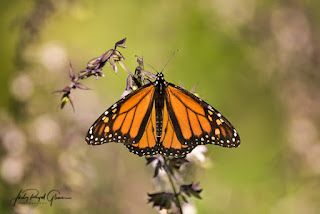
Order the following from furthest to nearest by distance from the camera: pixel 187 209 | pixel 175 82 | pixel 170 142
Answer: pixel 175 82, pixel 187 209, pixel 170 142

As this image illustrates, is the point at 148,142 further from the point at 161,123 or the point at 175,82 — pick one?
the point at 175,82

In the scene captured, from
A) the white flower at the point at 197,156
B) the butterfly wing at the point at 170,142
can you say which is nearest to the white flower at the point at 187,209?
the white flower at the point at 197,156

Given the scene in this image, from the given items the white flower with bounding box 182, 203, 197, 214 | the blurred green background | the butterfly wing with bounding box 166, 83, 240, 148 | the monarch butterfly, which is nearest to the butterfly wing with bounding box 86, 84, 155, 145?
the monarch butterfly

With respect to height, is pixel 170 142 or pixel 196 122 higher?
pixel 196 122

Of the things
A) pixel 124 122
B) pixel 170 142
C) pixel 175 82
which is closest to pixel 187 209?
pixel 170 142

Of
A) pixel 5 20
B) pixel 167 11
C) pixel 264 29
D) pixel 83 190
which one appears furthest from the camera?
pixel 167 11

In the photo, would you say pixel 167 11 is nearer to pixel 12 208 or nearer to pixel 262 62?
pixel 262 62

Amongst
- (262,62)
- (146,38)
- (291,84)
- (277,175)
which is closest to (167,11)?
(146,38)

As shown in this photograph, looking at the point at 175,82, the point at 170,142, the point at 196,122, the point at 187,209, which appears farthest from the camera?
the point at 175,82
